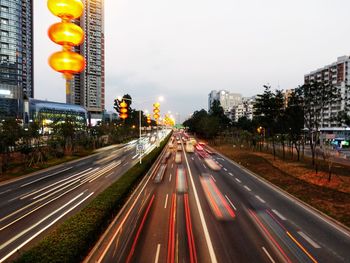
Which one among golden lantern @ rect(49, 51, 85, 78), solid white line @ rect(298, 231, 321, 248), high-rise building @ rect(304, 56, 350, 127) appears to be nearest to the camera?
golden lantern @ rect(49, 51, 85, 78)

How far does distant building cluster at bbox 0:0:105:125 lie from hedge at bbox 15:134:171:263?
275 feet

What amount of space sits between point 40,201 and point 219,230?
1624cm

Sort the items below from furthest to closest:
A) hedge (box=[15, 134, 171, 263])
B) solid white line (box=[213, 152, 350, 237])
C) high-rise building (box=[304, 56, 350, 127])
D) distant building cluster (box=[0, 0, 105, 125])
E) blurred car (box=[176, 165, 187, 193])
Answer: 1. distant building cluster (box=[0, 0, 105, 125])
2. high-rise building (box=[304, 56, 350, 127])
3. blurred car (box=[176, 165, 187, 193])
4. solid white line (box=[213, 152, 350, 237])
5. hedge (box=[15, 134, 171, 263])

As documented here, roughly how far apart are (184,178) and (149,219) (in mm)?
12885

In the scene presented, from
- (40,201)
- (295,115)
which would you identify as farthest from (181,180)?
(295,115)

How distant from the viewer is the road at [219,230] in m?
10.5

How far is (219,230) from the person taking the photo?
13.2 meters

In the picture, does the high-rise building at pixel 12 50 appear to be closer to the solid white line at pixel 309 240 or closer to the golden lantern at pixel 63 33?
the golden lantern at pixel 63 33

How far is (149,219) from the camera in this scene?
48.5 ft

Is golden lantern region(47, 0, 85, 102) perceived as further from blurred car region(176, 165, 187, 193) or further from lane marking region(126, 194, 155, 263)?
blurred car region(176, 165, 187, 193)

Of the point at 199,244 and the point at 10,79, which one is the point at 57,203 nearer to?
the point at 199,244

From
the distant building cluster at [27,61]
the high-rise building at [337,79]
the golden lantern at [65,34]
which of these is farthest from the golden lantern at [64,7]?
the high-rise building at [337,79]

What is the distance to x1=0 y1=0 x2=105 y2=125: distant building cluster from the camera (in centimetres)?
9750

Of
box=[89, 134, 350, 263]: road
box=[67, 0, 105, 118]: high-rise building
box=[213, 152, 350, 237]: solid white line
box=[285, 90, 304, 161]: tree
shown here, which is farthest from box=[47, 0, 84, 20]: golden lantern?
box=[67, 0, 105, 118]: high-rise building
